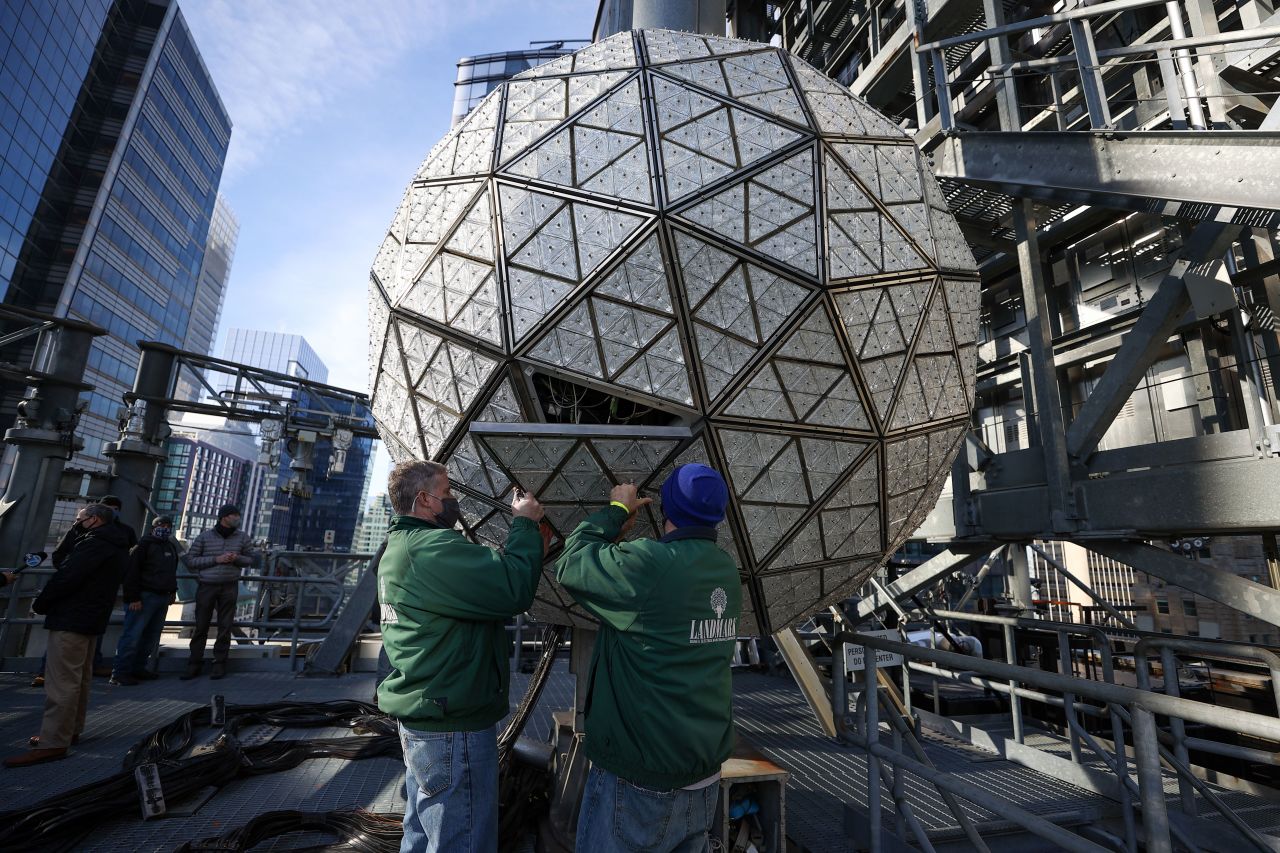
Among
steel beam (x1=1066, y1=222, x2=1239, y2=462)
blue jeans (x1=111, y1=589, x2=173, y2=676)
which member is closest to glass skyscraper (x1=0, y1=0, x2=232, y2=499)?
blue jeans (x1=111, y1=589, x2=173, y2=676)

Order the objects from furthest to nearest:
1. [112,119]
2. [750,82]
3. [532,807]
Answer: [112,119], [532,807], [750,82]

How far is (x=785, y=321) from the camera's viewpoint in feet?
6.31

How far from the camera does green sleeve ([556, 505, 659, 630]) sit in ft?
5.58

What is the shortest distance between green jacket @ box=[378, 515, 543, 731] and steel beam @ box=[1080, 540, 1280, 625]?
429cm

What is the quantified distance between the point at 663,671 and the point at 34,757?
14.9ft

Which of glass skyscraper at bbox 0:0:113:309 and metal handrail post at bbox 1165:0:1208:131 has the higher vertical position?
glass skyscraper at bbox 0:0:113:309

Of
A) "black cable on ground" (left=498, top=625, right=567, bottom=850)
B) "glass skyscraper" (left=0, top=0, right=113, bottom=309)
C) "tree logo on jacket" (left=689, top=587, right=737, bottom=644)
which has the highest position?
"glass skyscraper" (left=0, top=0, right=113, bottom=309)

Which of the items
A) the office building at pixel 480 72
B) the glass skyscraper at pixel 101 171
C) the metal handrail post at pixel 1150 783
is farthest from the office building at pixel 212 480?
the metal handrail post at pixel 1150 783

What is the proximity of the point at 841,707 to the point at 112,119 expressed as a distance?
202ft

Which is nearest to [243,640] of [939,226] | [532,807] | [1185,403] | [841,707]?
[532,807]

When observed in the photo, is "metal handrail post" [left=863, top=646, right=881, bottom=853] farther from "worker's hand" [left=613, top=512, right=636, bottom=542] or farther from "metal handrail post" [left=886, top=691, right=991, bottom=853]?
"worker's hand" [left=613, top=512, right=636, bottom=542]

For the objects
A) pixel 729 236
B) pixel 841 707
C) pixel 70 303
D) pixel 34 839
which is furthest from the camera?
pixel 70 303

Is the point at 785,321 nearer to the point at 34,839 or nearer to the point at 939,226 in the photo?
the point at 939,226

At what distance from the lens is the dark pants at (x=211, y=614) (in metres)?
6.28
